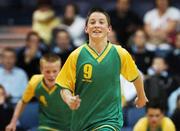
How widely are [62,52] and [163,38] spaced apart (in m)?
1.69

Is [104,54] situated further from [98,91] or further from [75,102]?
[75,102]

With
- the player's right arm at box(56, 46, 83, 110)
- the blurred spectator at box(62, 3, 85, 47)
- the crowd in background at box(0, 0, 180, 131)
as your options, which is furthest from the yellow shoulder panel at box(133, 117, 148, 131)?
the blurred spectator at box(62, 3, 85, 47)

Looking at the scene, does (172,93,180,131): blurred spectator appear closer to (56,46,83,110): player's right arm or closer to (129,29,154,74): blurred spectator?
(129,29,154,74): blurred spectator

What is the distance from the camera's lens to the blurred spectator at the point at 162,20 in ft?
33.5

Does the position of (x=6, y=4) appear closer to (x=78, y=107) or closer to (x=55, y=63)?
(x=55, y=63)

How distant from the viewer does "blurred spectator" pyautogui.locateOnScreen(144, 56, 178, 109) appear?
8316 millimetres

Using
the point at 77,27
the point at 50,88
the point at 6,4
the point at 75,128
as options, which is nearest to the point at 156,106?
the point at 50,88

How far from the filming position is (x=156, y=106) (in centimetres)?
761

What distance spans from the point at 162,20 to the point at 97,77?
543 centimetres

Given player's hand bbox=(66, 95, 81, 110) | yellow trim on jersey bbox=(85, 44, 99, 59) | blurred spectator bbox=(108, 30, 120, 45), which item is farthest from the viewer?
blurred spectator bbox=(108, 30, 120, 45)

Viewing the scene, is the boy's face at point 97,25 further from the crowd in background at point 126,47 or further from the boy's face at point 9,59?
the boy's face at point 9,59

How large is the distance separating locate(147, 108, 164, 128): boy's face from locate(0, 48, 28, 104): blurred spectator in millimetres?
2512

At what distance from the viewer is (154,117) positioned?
749 cm

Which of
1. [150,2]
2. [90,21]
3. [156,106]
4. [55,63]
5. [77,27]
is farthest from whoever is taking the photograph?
[150,2]
